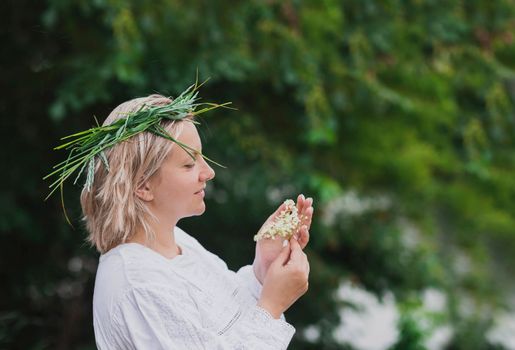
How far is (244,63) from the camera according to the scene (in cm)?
428

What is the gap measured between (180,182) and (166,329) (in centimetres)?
35

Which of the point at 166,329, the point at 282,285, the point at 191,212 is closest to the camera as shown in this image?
the point at 166,329

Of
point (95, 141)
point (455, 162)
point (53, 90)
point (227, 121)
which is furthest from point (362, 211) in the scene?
point (95, 141)

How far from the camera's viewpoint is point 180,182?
1903 mm

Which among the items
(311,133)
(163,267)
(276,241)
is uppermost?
(311,133)

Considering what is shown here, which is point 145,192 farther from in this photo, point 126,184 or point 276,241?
point 276,241

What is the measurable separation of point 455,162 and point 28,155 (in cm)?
272

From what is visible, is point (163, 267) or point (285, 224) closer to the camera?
point (163, 267)

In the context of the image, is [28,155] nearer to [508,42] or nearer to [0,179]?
[0,179]

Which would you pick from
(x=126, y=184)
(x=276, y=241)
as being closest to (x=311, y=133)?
(x=276, y=241)

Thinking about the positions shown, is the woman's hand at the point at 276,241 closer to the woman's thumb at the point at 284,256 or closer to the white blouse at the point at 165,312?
the woman's thumb at the point at 284,256

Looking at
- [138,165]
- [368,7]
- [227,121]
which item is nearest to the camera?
[138,165]

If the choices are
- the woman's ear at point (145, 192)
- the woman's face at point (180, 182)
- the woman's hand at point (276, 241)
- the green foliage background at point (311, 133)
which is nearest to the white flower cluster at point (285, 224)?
the woman's hand at point (276, 241)

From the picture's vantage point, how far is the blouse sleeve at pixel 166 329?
5.70ft
